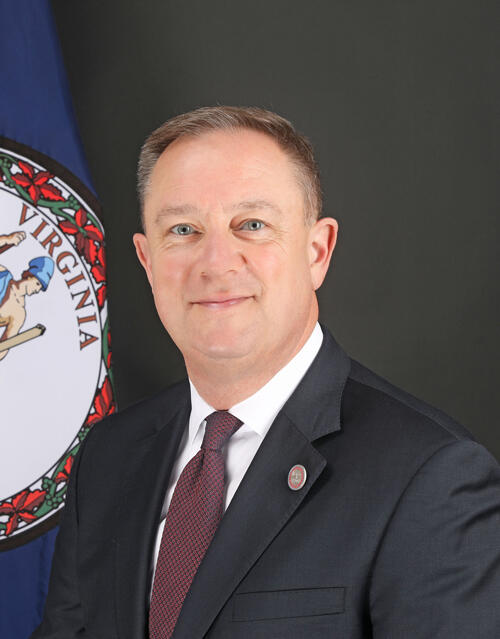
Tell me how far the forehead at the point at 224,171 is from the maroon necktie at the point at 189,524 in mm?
411

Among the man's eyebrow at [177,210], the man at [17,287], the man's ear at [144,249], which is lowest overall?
the man at [17,287]

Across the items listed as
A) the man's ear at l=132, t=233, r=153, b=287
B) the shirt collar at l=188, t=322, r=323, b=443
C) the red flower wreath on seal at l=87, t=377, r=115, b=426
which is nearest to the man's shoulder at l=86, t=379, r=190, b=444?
the shirt collar at l=188, t=322, r=323, b=443

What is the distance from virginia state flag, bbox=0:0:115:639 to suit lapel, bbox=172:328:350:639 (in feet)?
4.14

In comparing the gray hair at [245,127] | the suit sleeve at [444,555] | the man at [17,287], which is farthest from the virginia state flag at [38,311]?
the suit sleeve at [444,555]

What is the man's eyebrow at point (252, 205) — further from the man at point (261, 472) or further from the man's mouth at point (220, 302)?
the man's mouth at point (220, 302)

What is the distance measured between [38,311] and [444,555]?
5.50ft

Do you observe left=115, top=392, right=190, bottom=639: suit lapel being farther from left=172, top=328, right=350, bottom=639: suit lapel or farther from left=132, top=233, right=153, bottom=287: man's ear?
left=132, top=233, right=153, bottom=287: man's ear

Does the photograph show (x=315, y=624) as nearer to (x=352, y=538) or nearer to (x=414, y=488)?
(x=352, y=538)

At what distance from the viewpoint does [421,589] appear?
122 cm

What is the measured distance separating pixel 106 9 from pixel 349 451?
2.13 meters

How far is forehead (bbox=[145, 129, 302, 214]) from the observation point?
1.50m

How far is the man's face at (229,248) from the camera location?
4.94 ft

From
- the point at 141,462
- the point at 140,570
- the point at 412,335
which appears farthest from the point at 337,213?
the point at 140,570

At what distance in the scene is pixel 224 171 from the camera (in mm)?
1506
